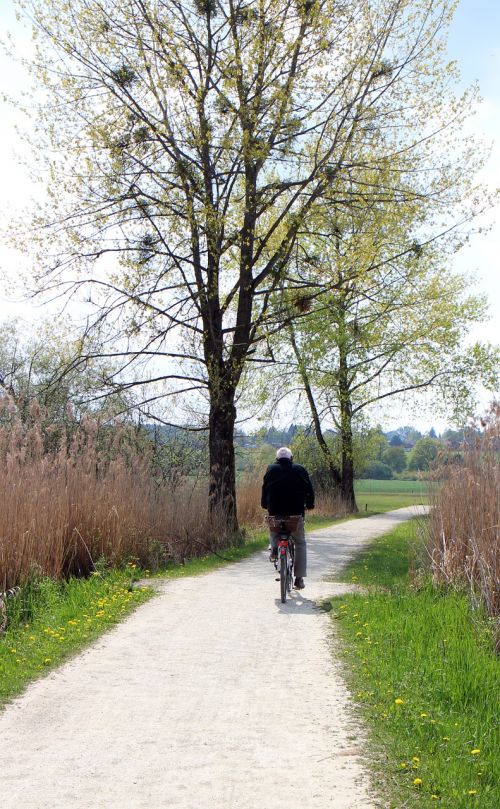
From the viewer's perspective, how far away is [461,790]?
4840 mm

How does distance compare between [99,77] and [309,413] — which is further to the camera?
[309,413]

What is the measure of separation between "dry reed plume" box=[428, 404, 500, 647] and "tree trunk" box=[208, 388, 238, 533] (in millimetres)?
9451

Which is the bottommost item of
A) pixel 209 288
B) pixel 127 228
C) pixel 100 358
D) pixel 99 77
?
pixel 100 358

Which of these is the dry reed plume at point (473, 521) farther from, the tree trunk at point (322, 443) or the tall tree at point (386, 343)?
the tree trunk at point (322, 443)

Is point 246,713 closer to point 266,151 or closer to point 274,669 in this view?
point 274,669

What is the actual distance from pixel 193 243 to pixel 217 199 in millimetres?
1233

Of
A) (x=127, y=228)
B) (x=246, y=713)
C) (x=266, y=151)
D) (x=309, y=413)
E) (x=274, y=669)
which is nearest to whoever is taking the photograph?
(x=246, y=713)

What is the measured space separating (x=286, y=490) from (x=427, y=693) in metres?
5.30

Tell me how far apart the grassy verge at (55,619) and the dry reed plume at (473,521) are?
3.82 m

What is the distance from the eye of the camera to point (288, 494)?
11734 millimetres

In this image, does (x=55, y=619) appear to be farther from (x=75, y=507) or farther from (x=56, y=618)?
(x=75, y=507)

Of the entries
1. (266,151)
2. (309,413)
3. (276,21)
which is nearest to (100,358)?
(266,151)

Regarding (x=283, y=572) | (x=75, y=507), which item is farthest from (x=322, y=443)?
(x=283, y=572)

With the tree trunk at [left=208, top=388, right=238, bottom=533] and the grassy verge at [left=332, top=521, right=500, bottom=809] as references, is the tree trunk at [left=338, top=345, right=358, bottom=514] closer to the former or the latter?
the tree trunk at [left=208, top=388, right=238, bottom=533]
